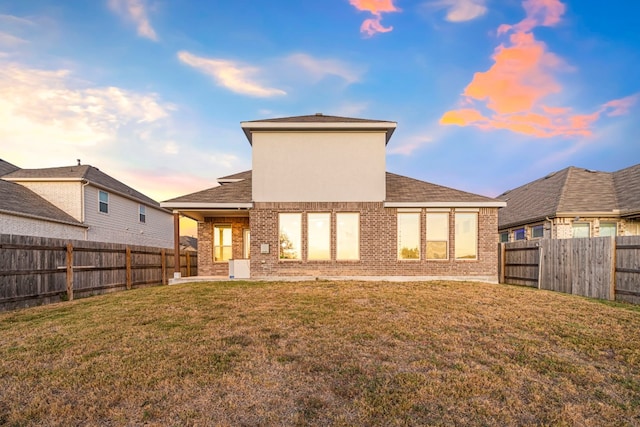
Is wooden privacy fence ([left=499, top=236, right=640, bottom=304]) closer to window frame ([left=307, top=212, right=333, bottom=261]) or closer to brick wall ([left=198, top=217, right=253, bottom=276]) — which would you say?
window frame ([left=307, top=212, right=333, bottom=261])

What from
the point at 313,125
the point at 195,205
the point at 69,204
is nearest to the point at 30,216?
the point at 69,204

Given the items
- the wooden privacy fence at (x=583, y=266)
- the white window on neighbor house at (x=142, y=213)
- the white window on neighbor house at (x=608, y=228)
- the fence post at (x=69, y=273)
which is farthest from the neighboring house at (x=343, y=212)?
the white window on neighbor house at (x=142, y=213)

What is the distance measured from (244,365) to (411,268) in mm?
9357

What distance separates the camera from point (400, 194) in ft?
41.0

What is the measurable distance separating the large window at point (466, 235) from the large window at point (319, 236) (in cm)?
523

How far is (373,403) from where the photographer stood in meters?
2.94

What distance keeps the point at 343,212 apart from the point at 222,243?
6.09m

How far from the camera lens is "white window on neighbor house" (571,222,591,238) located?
1434cm

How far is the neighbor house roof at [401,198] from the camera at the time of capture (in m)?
11.9

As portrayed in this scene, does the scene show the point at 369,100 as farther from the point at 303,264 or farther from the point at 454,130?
the point at 303,264

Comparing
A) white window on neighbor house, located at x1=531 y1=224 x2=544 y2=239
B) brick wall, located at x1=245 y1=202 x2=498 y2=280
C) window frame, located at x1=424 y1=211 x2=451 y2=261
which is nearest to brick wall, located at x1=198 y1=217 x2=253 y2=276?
brick wall, located at x1=245 y1=202 x2=498 y2=280

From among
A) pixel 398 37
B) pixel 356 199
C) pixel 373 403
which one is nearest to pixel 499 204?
pixel 356 199

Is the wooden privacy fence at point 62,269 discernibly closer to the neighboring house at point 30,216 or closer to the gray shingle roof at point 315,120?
the neighboring house at point 30,216

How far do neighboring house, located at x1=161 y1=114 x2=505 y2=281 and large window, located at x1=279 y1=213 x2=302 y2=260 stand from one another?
1.6 inches
